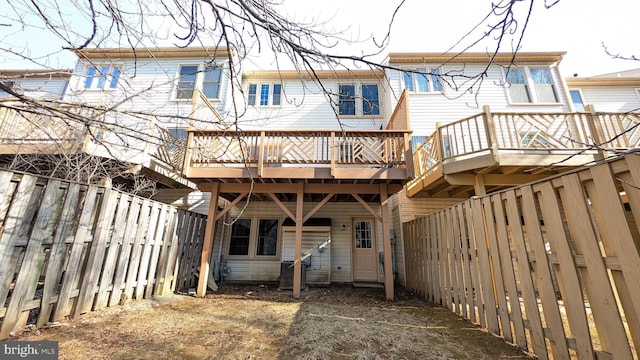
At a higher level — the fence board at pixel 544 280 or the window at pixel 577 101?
the window at pixel 577 101

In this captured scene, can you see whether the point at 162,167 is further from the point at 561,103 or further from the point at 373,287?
the point at 561,103

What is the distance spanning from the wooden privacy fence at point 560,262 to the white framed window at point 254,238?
19.2 feet

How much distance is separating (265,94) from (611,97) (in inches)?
607

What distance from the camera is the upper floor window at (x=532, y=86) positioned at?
9.38 metres

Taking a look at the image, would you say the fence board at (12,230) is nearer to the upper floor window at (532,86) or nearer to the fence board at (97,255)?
the fence board at (97,255)

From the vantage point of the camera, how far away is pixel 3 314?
8.98 feet

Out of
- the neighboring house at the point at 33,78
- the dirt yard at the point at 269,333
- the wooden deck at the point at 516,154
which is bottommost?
the dirt yard at the point at 269,333

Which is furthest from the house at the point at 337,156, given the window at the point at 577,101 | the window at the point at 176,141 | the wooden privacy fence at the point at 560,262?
the window at the point at 577,101

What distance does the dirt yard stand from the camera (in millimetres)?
2793

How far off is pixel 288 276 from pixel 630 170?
664 centimetres

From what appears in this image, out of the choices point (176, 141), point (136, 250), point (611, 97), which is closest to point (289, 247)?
point (136, 250)

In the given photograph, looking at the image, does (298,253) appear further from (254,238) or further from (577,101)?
(577,101)

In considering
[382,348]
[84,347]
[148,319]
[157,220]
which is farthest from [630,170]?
[157,220]

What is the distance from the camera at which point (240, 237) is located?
8453mm
